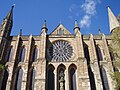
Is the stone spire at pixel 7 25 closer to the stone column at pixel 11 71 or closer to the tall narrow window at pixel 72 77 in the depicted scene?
the stone column at pixel 11 71

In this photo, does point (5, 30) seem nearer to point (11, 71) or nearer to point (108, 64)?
point (11, 71)

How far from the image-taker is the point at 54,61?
2384 centimetres

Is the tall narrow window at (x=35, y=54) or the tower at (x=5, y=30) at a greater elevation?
the tower at (x=5, y=30)

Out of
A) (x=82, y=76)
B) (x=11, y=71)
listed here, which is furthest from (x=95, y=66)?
(x=11, y=71)

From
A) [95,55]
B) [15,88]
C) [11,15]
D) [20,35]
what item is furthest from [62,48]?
[11,15]

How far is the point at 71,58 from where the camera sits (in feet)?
80.6

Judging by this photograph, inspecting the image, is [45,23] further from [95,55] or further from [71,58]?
[95,55]

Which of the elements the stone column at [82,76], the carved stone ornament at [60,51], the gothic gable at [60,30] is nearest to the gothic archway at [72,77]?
the stone column at [82,76]

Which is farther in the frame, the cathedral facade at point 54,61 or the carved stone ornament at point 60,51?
the carved stone ornament at point 60,51

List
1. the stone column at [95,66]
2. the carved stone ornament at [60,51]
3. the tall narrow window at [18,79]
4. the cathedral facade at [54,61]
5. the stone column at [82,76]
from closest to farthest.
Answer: the stone column at [82,76] → the stone column at [95,66] → the cathedral facade at [54,61] → the tall narrow window at [18,79] → the carved stone ornament at [60,51]

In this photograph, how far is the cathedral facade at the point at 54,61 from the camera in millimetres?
21266

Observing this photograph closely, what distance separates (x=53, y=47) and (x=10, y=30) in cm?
874

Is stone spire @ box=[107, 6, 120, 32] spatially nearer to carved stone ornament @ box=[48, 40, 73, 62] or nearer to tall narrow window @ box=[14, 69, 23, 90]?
carved stone ornament @ box=[48, 40, 73, 62]


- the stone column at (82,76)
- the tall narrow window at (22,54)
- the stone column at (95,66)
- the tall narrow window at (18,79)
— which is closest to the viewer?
the stone column at (82,76)
